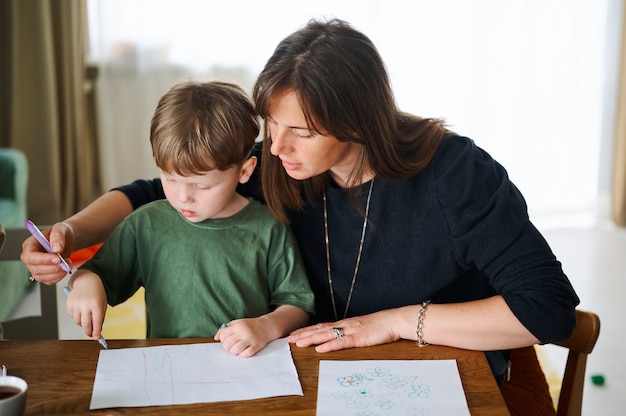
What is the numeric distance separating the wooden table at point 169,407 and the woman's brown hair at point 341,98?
1.11ft

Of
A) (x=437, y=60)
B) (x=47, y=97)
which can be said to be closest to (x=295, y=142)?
(x=47, y=97)

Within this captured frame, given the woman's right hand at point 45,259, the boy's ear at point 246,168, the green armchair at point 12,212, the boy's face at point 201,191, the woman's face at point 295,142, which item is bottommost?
the green armchair at point 12,212

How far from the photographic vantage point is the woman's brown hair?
1.46 metres

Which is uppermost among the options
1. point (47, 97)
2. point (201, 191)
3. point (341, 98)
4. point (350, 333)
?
point (341, 98)

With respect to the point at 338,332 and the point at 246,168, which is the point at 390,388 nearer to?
the point at 338,332

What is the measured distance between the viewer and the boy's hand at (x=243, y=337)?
1.40 metres

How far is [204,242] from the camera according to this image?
1.56 metres

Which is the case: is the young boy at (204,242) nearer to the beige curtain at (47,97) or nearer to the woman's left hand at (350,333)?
the woman's left hand at (350,333)

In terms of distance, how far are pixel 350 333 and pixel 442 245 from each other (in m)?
0.28

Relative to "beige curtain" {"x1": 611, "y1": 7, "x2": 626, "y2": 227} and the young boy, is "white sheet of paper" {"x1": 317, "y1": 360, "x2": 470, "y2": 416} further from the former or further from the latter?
"beige curtain" {"x1": 611, "y1": 7, "x2": 626, "y2": 227}

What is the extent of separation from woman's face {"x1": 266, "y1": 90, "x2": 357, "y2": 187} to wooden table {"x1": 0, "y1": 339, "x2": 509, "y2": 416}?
31 centimetres

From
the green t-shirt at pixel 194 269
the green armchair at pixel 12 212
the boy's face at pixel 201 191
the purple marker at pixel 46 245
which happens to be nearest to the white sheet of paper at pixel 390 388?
the green t-shirt at pixel 194 269

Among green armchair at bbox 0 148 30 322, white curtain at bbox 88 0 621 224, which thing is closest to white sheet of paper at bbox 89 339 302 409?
green armchair at bbox 0 148 30 322

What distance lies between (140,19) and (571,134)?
240 cm
